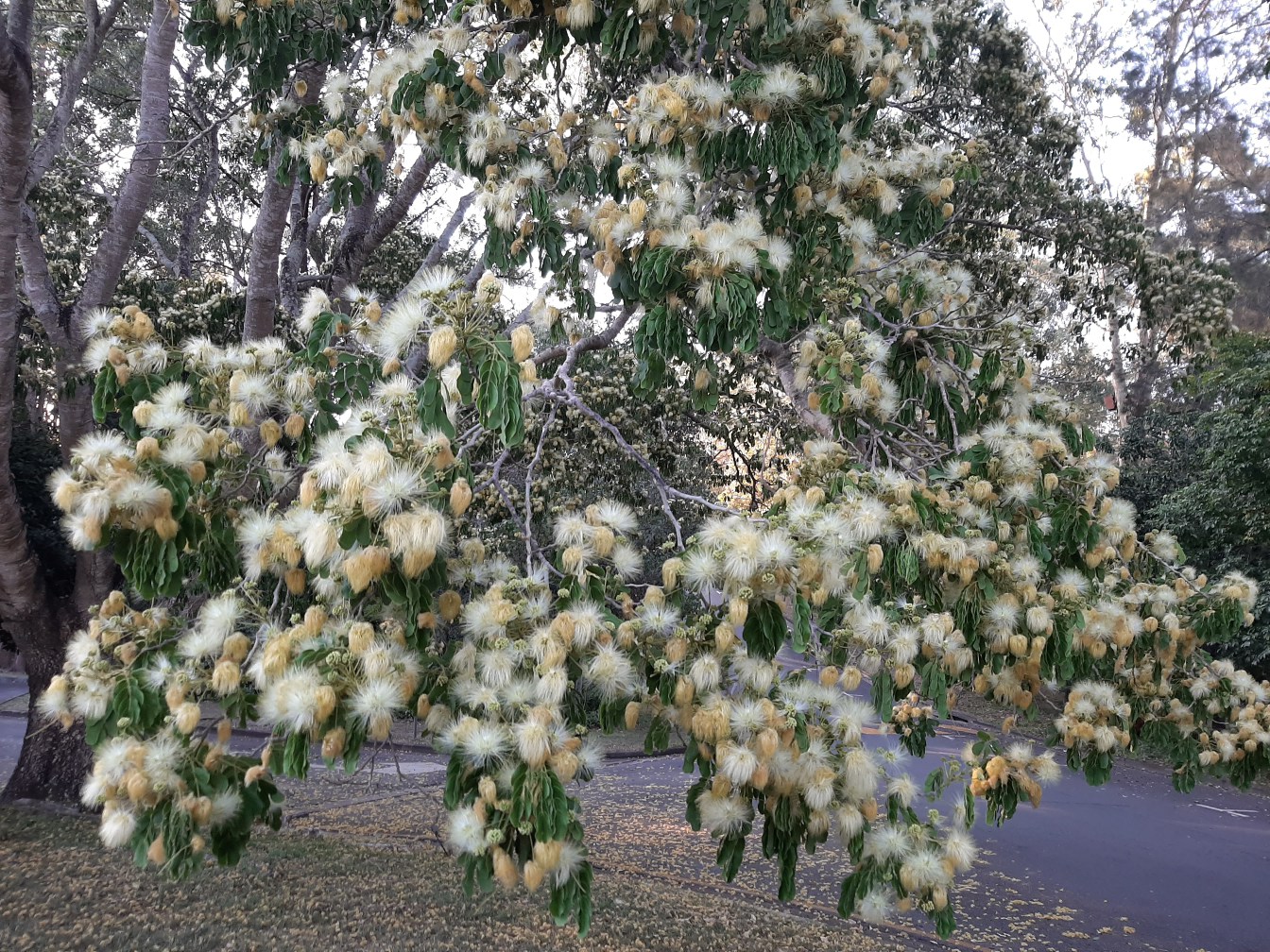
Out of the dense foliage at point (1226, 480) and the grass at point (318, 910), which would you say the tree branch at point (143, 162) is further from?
the dense foliage at point (1226, 480)

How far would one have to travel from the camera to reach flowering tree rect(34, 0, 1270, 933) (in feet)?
6.15

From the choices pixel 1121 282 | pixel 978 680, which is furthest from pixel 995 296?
pixel 978 680

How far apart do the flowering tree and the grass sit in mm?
2776

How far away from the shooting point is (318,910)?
532 centimetres

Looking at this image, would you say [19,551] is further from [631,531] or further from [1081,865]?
[1081,865]

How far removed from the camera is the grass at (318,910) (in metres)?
4.81

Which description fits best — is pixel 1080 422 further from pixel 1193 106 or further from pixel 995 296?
pixel 1193 106

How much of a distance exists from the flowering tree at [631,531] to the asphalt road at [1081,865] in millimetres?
3660

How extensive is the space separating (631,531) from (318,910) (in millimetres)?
4067

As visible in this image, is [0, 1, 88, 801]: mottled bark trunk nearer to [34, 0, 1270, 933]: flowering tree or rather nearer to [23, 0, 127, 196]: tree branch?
[23, 0, 127, 196]: tree branch

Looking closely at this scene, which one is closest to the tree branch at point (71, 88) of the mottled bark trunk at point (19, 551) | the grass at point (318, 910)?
the mottled bark trunk at point (19, 551)

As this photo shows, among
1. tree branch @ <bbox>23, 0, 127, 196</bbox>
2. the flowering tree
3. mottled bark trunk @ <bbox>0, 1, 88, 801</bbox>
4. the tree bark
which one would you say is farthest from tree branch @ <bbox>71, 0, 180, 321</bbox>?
the flowering tree

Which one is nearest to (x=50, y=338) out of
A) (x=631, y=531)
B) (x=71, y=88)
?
(x=71, y=88)

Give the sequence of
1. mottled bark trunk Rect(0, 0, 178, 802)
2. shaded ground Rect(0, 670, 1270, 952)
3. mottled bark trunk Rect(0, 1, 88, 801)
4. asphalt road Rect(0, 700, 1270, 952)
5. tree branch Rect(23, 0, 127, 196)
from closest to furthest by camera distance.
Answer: mottled bark trunk Rect(0, 1, 88, 801)
mottled bark trunk Rect(0, 0, 178, 802)
tree branch Rect(23, 0, 127, 196)
shaded ground Rect(0, 670, 1270, 952)
asphalt road Rect(0, 700, 1270, 952)
